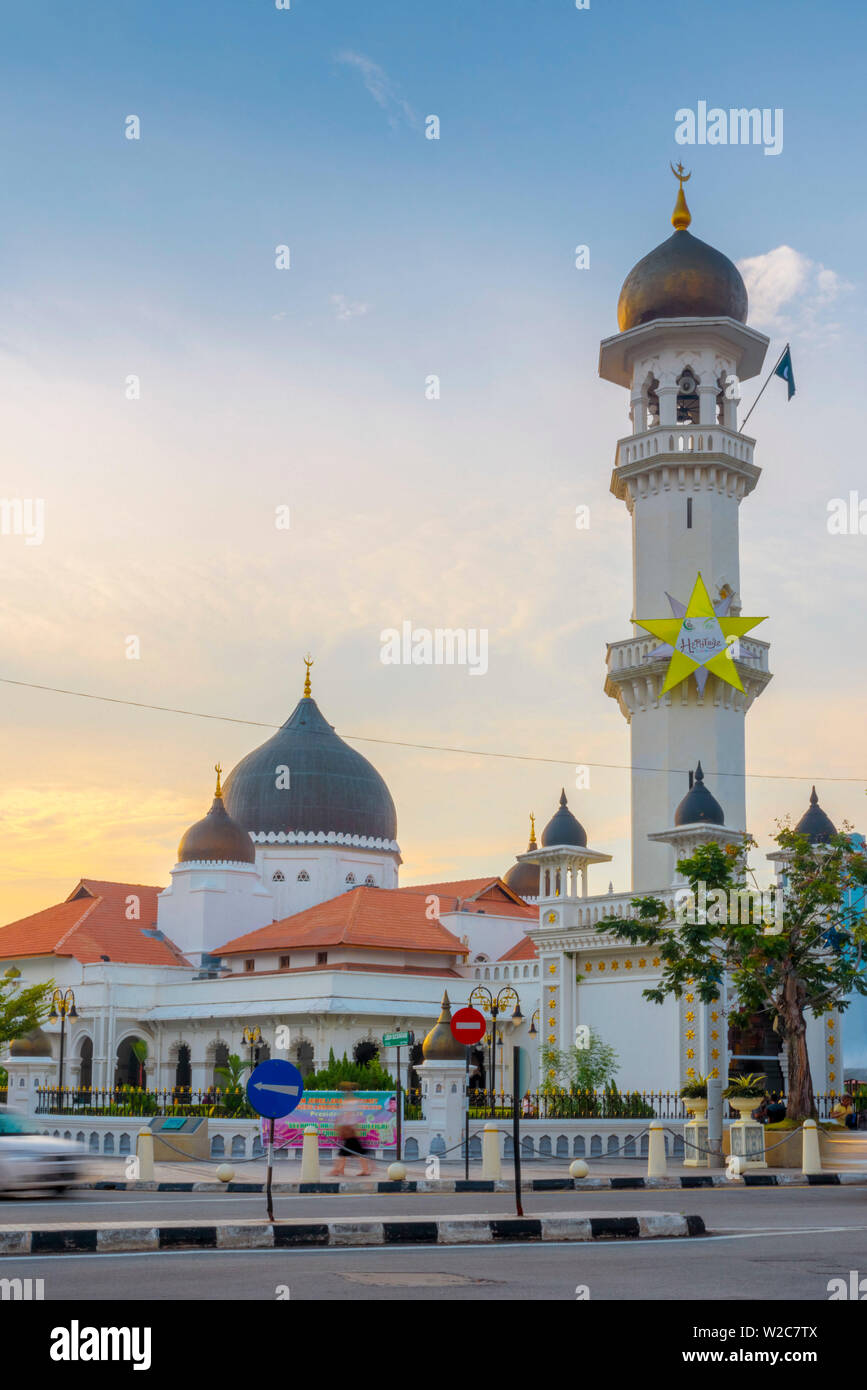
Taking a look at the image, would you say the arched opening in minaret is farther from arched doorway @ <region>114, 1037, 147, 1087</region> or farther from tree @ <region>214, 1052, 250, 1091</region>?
arched doorway @ <region>114, 1037, 147, 1087</region>

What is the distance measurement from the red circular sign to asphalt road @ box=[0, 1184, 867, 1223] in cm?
173

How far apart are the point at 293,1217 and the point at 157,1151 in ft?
47.5

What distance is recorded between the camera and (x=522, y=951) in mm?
49188

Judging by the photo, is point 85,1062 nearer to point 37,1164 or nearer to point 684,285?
point 684,285

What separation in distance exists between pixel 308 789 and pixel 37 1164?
36.8 metres

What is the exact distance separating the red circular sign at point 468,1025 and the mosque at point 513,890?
1528 cm

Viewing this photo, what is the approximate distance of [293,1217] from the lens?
1393cm

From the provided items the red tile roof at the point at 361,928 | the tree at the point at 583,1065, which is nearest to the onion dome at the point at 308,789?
the red tile roof at the point at 361,928

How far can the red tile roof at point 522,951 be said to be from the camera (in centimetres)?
4855

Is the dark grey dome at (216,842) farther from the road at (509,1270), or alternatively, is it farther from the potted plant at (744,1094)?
the road at (509,1270)

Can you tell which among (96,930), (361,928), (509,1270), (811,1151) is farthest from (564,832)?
(509,1270)

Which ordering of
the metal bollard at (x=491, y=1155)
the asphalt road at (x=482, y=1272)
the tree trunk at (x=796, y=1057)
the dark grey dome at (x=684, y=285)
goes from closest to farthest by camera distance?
the asphalt road at (x=482, y=1272) < the metal bollard at (x=491, y=1155) < the tree trunk at (x=796, y=1057) < the dark grey dome at (x=684, y=285)

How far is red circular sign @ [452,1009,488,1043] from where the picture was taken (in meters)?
16.8
